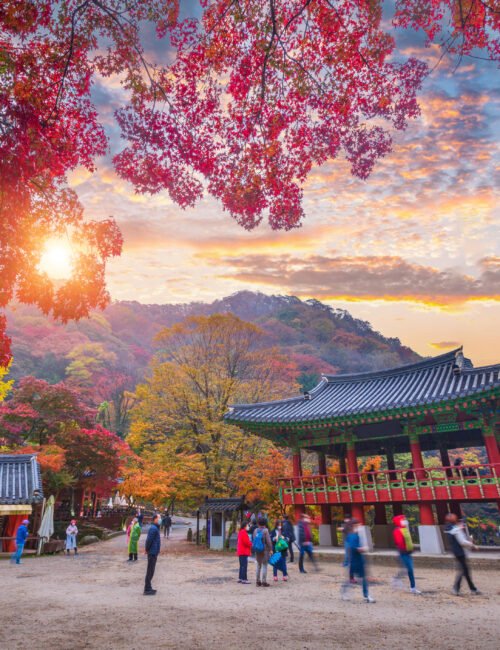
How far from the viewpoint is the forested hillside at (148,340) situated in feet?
213

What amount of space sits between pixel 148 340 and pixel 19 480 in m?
74.0

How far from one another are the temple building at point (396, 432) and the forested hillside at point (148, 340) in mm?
30726

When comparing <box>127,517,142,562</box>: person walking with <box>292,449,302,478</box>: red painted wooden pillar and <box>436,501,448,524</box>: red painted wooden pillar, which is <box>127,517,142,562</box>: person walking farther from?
<box>436,501,448,524</box>: red painted wooden pillar

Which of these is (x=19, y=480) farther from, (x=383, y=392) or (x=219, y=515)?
(x=383, y=392)

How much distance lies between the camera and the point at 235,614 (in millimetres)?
7344

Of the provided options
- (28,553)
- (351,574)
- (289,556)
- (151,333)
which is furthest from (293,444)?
(151,333)

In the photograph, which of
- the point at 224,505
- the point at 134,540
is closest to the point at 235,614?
the point at 134,540

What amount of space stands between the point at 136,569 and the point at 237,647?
10.2 m

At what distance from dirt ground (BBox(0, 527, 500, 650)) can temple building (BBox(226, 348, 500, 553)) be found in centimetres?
328

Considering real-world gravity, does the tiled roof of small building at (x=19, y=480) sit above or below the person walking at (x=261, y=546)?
above

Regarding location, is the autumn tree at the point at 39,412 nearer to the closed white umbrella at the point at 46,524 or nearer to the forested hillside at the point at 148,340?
the closed white umbrella at the point at 46,524

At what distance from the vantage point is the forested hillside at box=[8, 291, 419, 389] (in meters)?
65.0

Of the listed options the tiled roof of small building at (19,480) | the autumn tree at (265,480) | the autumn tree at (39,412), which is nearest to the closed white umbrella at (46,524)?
the tiled roof of small building at (19,480)

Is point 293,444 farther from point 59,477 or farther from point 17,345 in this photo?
point 17,345
